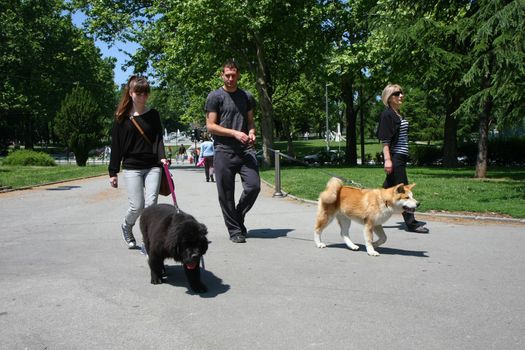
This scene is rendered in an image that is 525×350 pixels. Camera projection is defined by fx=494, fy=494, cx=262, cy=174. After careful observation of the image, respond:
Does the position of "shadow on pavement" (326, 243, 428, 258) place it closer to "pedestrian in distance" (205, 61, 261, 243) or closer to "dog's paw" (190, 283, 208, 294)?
"pedestrian in distance" (205, 61, 261, 243)

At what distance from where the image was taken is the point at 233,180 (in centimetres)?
706

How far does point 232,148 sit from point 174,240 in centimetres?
292

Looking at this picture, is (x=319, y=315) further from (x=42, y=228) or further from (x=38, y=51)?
(x=38, y=51)

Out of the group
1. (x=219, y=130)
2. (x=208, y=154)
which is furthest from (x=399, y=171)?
(x=208, y=154)

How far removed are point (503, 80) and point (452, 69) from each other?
14.5 ft

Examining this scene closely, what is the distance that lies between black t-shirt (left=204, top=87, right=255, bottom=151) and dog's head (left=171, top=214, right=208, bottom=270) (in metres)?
2.84

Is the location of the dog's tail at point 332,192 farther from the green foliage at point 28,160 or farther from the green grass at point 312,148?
the green grass at point 312,148

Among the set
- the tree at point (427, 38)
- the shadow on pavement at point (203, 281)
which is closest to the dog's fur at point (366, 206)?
the shadow on pavement at point (203, 281)

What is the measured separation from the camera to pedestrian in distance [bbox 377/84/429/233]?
24.8 ft

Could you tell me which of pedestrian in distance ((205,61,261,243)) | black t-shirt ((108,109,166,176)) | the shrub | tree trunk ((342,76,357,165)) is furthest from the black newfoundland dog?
the shrub

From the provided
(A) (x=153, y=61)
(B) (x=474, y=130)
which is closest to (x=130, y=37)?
(A) (x=153, y=61)

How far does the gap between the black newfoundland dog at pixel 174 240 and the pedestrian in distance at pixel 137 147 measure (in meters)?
0.78

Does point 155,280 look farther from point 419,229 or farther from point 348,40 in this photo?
point 348,40

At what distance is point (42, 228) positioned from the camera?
835 centimetres
